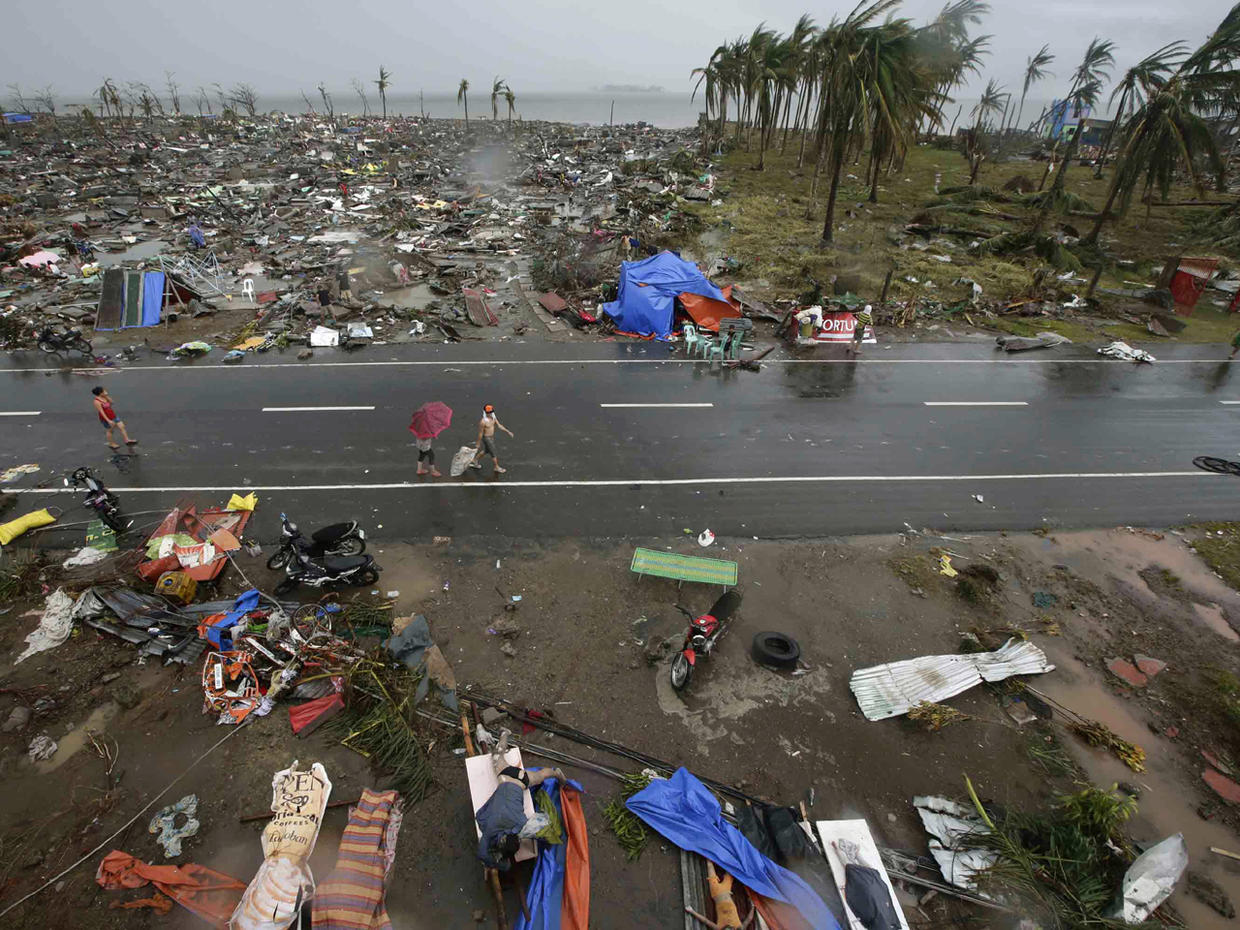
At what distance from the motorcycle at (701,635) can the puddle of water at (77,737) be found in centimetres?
739

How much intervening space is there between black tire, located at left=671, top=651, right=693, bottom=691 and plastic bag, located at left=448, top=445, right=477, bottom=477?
6203mm

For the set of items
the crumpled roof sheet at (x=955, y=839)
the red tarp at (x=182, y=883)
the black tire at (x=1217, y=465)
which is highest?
the black tire at (x=1217, y=465)

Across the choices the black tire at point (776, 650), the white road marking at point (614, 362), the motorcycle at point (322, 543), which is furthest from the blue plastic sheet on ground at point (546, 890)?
the white road marking at point (614, 362)

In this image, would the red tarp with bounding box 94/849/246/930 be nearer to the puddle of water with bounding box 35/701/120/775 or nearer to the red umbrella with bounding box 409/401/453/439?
the puddle of water with bounding box 35/701/120/775

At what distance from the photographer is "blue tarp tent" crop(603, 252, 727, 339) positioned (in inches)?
716

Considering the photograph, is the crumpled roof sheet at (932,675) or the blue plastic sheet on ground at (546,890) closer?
the blue plastic sheet on ground at (546,890)

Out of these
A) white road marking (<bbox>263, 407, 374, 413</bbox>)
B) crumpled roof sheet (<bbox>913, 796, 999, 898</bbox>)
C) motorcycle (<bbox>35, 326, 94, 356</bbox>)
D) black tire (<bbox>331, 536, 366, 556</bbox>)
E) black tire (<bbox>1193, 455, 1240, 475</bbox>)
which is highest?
motorcycle (<bbox>35, 326, 94, 356</bbox>)

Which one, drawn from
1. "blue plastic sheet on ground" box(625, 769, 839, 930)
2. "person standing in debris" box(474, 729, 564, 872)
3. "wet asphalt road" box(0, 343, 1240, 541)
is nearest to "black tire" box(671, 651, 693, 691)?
"blue plastic sheet on ground" box(625, 769, 839, 930)

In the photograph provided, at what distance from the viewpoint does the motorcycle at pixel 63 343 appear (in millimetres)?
16219

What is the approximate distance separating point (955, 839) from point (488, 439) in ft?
31.2

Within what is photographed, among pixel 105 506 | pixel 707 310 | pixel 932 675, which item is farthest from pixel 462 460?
pixel 707 310

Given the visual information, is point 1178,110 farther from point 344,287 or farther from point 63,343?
point 63,343

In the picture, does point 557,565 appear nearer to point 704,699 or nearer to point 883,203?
point 704,699

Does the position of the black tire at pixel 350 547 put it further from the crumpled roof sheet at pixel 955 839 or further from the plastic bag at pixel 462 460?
the crumpled roof sheet at pixel 955 839
